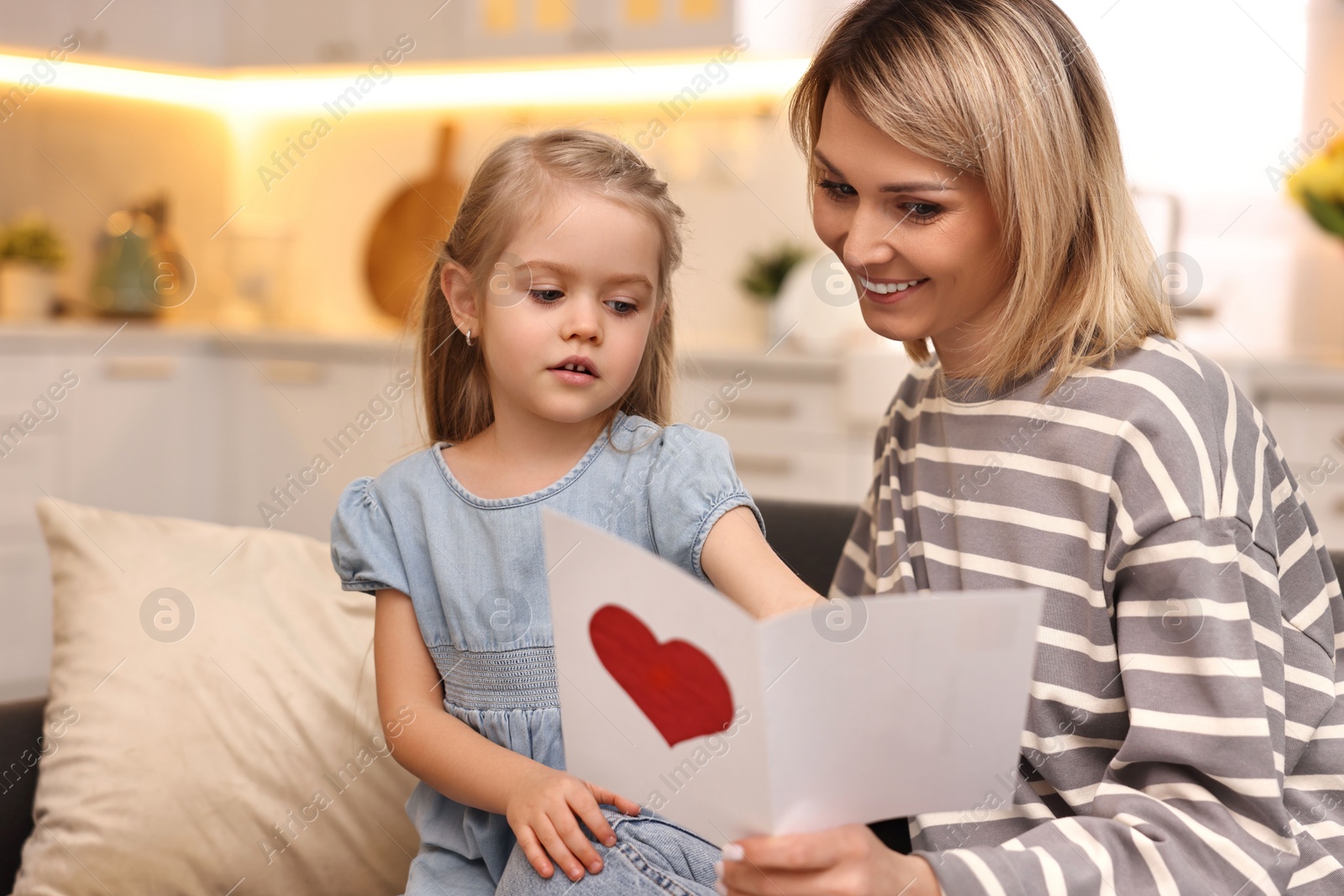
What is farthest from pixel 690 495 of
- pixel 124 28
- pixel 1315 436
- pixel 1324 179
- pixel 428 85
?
pixel 124 28

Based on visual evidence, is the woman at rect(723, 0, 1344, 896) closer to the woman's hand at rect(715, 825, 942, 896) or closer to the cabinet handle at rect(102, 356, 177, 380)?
the woman's hand at rect(715, 825, 942, 896)

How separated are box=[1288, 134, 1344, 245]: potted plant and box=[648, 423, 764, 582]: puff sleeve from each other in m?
1.64

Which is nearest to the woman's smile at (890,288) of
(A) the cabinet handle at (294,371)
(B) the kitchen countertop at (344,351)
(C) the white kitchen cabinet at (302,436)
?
(B) the kitchen countertop at (344,351)

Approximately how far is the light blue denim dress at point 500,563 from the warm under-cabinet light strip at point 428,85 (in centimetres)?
233

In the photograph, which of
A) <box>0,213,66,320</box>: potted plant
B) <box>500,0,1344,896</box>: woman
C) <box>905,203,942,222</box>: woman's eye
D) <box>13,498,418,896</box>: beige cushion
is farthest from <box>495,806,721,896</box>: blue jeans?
<box>0,213,66,320</box>: potted plant

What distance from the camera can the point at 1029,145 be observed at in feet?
2.92

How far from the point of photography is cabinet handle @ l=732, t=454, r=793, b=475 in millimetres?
2844

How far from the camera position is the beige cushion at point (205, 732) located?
112cm

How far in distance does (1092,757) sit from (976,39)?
1.73ft

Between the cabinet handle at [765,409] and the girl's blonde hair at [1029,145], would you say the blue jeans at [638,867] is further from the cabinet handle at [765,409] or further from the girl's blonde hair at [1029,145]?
the cabinet handle at [765,409]

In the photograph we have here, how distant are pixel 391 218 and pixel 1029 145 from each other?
3.10m

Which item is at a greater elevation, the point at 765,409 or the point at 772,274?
the point at 772,274

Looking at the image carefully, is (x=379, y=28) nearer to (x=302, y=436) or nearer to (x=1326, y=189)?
(x=302, y=436)

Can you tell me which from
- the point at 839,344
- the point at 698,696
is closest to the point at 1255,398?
the point at 839,344
